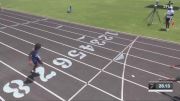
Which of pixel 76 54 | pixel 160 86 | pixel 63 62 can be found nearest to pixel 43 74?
pixel 63 62

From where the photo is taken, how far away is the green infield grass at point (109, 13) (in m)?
24.2

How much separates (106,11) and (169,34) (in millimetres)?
11637

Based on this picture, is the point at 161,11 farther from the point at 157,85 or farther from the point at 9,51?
the point at 157,85

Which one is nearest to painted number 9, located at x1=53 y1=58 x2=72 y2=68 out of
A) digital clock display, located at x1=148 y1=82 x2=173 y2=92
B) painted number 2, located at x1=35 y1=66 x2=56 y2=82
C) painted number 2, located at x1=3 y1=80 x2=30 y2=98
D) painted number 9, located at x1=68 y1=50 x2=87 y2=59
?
painted number 9, located at x1=68 y1=50 x2=87 y2=59

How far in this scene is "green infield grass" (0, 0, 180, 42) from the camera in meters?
24.2

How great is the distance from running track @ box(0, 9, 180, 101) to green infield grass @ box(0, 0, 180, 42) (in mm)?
2106

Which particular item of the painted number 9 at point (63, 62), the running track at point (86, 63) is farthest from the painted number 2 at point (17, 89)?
the painted number 9 at point (63, 62)

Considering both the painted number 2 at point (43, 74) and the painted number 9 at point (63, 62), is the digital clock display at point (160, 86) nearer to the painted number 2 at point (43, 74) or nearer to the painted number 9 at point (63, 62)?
the painted number 2 at point (43, 74)

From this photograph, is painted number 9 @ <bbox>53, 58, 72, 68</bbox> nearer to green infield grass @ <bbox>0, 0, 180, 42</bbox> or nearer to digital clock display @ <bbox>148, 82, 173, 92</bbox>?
digital clock display @ <bbox>148, 82, 173, 92</bbox>

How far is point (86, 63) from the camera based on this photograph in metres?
16.7

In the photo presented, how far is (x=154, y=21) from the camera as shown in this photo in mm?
26844

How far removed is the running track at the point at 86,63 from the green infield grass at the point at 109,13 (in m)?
2.11

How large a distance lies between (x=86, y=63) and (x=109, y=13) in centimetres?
1579

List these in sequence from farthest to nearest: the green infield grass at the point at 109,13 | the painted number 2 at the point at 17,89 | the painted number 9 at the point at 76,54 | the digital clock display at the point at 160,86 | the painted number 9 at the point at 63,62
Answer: the green infield grass at the point at 109,13 < the painted number 9 at the point at 76,54 < the painted number 9 at the point at 63,62 < the painted number 2 at the point at 17,89 < the digital clock display at the point at 160,86
